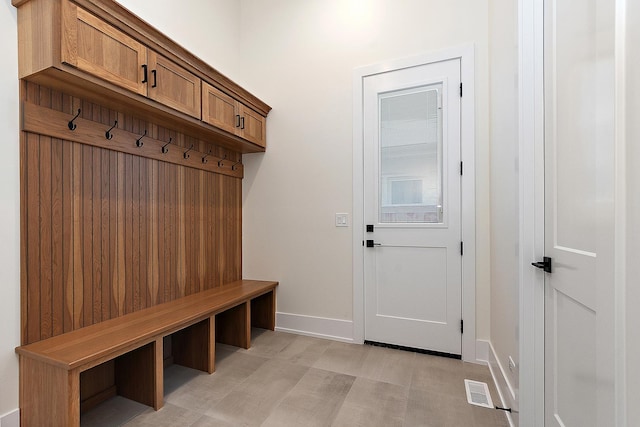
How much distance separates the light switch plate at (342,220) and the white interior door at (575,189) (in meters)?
1.55

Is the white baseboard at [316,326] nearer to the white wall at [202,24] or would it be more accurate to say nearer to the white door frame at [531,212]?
the white door frame at [531,212]

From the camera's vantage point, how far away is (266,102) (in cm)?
308

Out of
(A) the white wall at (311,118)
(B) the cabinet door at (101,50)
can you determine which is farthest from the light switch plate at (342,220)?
(B) the cabinet door at (101,50)

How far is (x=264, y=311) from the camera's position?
9.86ft

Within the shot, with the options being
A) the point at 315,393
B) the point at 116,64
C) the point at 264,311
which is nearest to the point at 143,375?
the point at 315,393

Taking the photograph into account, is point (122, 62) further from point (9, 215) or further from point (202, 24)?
point (202, 24)

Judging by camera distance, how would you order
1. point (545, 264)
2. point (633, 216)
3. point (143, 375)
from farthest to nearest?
point (143, 375), point (545, 264), point (633, 216)

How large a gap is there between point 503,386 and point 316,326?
4.94ft

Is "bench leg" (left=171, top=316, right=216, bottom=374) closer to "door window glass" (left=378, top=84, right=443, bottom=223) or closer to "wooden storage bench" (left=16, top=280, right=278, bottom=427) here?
"wooden storage bench" (left=16, top=280, right=278, bottom=427)

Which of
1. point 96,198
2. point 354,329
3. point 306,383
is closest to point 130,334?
point 96,198

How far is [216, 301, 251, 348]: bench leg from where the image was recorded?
254 cm

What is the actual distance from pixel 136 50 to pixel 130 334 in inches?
60.6

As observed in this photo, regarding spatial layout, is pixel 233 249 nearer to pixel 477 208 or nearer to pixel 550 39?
pixel 477 208

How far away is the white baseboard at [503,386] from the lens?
1571 millimetres
